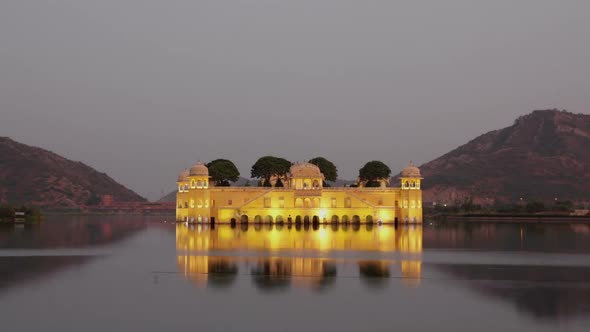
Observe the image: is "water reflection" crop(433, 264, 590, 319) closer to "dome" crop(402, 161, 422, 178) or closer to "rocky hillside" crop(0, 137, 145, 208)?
"dome" crop(402, 161, 422, 178)

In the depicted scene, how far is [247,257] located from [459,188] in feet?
452

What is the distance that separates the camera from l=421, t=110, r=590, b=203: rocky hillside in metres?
158

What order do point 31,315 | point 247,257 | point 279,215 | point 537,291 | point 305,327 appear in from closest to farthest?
point 305,327 → point 31,315 → point 537,291 → point 247,257 → point 279,215

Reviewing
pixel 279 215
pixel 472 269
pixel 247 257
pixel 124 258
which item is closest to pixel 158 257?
pixel 124 258

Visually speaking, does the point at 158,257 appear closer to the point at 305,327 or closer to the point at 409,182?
the point at 305,327

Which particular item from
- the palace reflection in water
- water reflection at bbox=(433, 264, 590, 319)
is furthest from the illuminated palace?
water reflection at bbox=(433, 264, 590, 319)

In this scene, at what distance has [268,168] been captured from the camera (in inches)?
3467

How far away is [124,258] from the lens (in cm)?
3422

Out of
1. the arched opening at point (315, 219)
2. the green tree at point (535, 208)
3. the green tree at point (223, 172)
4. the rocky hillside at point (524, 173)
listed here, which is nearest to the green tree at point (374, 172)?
the arched opening at point (315, 219)

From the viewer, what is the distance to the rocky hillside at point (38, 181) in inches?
6594

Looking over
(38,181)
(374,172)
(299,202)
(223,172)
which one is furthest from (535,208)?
(38,181)

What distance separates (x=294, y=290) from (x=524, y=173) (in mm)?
156945

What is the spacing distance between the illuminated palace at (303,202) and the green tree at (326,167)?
10.8 metres

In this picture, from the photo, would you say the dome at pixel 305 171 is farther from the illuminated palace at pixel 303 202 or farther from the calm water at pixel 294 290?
the calm water at pixel 294 290
